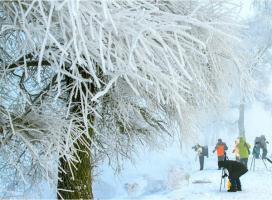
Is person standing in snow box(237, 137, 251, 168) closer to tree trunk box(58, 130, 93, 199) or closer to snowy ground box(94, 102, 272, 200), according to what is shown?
snowy ground box(94, 102, 272, 200)

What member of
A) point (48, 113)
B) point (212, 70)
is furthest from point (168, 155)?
point (48, 113)

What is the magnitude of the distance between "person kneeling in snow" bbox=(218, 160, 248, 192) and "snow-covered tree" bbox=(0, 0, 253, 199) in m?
5.39

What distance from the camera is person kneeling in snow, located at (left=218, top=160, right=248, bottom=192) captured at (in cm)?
1303

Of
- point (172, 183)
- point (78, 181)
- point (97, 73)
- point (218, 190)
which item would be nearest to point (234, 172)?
point (218, 190)

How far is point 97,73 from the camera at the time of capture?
5691 millimetres

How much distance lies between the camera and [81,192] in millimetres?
6188

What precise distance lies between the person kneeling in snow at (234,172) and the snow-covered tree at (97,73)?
212 inches

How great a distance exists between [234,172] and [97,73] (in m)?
8.44

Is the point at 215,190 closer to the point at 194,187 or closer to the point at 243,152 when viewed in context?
the point at 194,187

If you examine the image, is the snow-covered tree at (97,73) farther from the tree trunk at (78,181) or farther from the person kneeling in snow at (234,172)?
the person kneeling in snow at (234,172)

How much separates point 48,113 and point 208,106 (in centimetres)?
346

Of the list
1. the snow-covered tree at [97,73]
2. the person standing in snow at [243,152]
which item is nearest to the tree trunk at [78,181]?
the snow-covered tree at [97,73]

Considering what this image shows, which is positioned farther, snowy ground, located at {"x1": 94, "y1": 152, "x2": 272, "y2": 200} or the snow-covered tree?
snowy ground, located at {"x1": 94, "y1": 152, "x2": 272, "y2": 200}

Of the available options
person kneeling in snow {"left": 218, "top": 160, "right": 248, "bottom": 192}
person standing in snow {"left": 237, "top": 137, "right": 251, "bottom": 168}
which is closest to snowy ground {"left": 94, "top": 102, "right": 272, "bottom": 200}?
person kneeling in snow {"left": 218, "top": 160, "right": 248, "bottom": 192}
